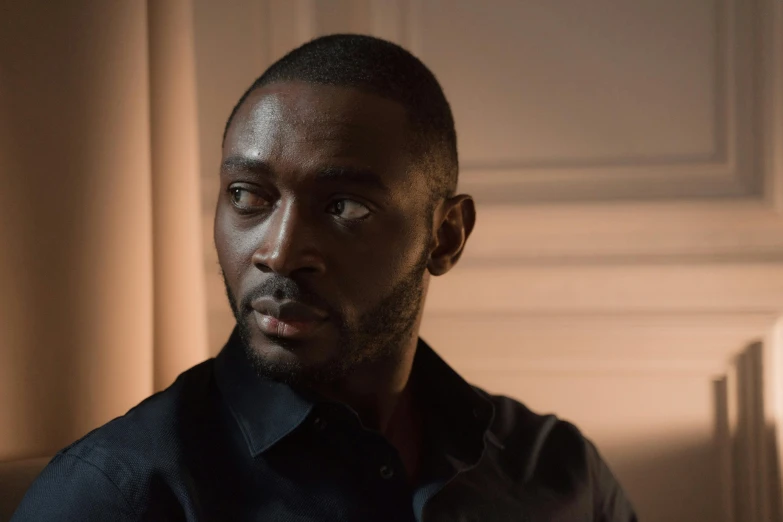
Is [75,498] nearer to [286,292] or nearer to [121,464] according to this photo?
[121,464]

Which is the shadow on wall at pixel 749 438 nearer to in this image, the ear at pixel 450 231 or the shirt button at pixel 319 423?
the ear at pixel 450 231

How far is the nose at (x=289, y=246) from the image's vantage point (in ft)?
2.88

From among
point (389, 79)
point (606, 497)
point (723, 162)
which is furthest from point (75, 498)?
point (723, 162)

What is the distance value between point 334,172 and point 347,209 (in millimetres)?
42

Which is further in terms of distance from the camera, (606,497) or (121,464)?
(606,497)

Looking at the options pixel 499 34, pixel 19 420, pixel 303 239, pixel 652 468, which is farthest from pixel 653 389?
pixel 19 420

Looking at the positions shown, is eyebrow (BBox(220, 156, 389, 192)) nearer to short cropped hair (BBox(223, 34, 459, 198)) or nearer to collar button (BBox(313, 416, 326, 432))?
short cropped hair (BBox(223, 34, 459, 198))

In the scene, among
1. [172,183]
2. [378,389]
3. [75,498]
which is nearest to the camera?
→ [75,498]

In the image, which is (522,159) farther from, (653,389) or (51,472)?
(51,472)

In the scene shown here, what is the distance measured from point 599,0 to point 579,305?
A: 52cm

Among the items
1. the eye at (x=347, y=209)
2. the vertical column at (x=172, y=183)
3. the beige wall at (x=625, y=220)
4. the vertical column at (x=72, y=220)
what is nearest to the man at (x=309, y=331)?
the eye at (x=347, y=209)

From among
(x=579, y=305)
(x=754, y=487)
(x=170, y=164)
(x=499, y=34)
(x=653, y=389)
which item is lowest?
(x=754, y=487)

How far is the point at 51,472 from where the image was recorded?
2.83 feet

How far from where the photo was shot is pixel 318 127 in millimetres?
902
